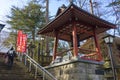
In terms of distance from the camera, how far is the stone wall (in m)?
11.8

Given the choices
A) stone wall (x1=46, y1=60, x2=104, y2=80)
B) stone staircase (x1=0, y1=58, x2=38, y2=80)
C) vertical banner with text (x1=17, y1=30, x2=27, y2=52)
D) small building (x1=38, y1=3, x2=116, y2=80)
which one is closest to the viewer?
stone staircase (x1=0, y1=58, x2=38, y2=80)

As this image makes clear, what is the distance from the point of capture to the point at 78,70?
11.8 meters

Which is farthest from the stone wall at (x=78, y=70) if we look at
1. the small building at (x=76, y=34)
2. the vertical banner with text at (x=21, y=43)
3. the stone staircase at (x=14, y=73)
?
the vertical banner with text at (x=21, y=43)

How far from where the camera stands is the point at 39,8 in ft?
85.6

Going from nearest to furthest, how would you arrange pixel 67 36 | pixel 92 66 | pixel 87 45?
pixel 92 66
pixel 67 36
pixel 87 45

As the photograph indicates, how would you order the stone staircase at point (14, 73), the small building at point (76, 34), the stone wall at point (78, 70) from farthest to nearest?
1. the small building at point (76, 34)
2. the stone wall at point (78, 70)
3. the stone staircase at point (14, 73)

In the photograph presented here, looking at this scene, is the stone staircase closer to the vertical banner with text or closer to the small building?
the small building

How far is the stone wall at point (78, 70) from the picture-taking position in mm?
11792

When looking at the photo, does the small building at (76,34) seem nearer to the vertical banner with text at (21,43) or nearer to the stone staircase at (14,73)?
the vertical banner with text at (21,43)

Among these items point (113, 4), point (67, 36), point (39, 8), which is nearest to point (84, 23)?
point (67, 36)

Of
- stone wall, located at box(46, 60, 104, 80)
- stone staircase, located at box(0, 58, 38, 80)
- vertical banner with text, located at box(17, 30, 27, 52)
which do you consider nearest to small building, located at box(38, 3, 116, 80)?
stone wall, located at box(46, 60, 104, 80)

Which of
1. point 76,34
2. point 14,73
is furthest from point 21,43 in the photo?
point 76,34

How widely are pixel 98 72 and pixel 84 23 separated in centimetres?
320

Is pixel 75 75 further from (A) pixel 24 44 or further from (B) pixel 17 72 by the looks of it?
(A) pixel 24 44
